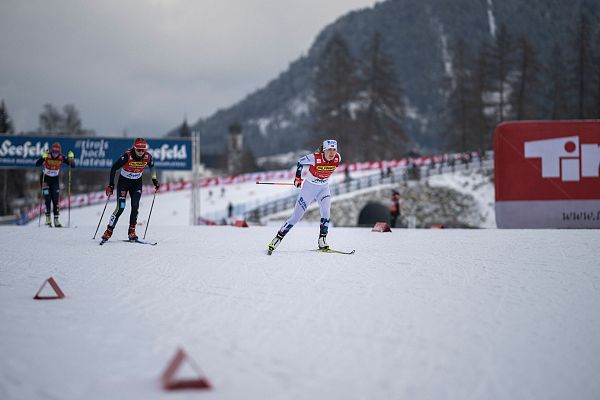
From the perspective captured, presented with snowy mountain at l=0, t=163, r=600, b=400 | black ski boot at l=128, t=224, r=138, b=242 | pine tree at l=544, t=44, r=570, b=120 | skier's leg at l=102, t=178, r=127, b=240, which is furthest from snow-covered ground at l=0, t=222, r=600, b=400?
pine tree at l=544, t=44, r=570, b=120

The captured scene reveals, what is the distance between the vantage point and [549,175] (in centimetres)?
1780

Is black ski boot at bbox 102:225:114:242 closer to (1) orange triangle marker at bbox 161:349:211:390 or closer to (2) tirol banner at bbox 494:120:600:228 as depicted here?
(1) orange triangle marker at bbox 161:349:211:390

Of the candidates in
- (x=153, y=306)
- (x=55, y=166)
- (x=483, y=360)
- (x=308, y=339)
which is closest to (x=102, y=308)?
(x=153, y=306)

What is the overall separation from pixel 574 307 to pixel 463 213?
32.2m

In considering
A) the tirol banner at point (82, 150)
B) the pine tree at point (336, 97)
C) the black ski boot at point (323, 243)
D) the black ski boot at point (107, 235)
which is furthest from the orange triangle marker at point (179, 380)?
the pine tree at point (336, 97)

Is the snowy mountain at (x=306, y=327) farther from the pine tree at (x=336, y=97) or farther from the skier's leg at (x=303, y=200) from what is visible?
the pine tree at (x=336, y=97)

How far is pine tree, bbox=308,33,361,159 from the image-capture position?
170 ft

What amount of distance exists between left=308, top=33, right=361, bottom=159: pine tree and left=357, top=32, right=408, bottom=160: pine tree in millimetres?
1026

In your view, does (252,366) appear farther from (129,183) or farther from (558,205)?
(558,205)

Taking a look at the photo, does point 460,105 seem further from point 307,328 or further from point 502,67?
point 307,328

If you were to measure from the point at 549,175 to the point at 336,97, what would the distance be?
3605 cm

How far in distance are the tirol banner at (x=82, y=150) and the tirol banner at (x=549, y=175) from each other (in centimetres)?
1347

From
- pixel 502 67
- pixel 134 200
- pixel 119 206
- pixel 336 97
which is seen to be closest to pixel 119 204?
pixel 119 206

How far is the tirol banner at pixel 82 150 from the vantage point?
2377cm
